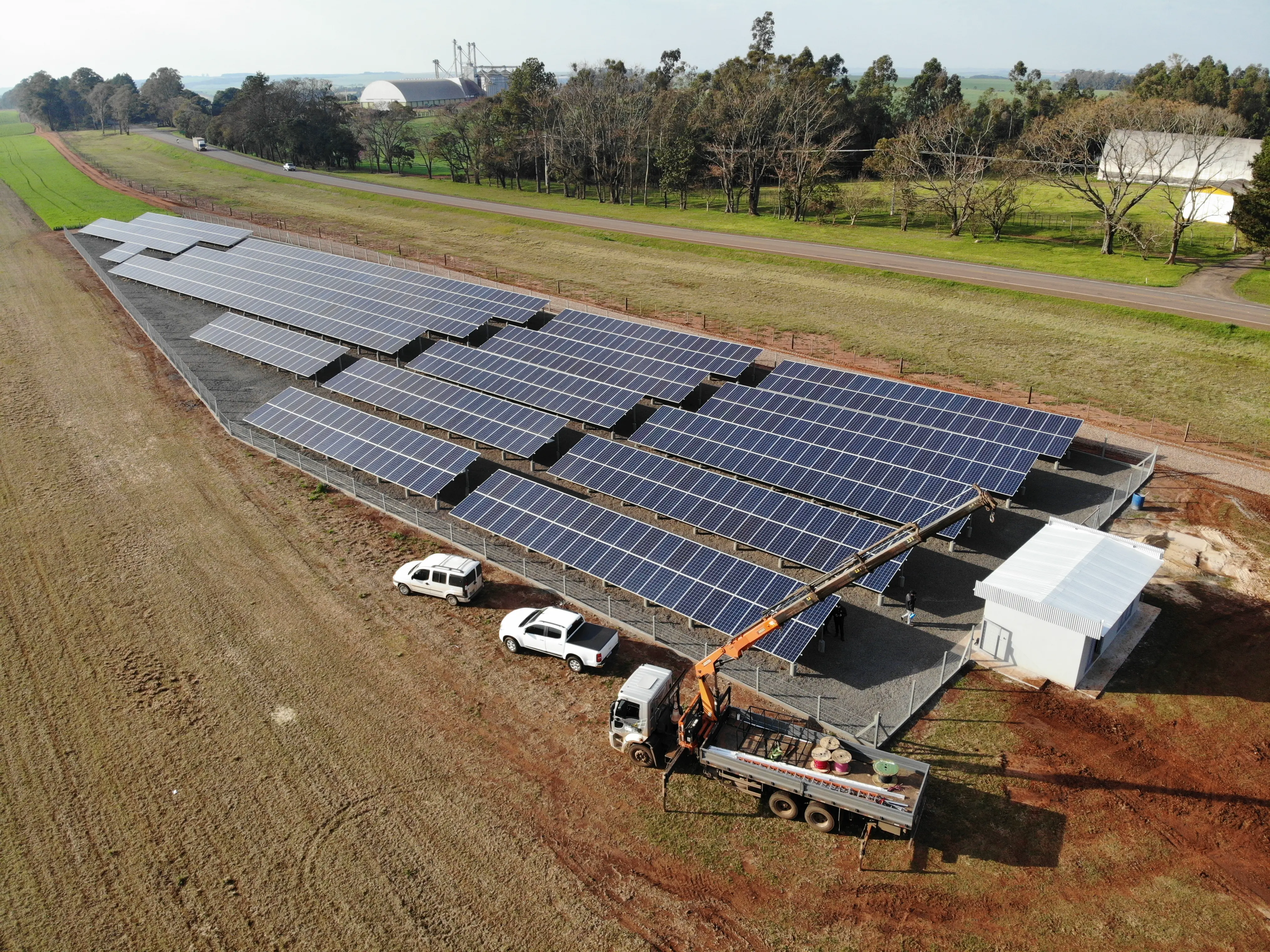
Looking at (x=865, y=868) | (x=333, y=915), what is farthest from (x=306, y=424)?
(x=865, y=868)

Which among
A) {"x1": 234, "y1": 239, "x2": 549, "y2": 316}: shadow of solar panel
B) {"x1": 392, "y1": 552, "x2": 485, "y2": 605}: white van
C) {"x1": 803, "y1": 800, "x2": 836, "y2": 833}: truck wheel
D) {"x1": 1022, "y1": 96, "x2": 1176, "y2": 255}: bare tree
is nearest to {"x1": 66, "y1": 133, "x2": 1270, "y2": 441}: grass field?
{"x1": 234, "y1": 239, "x2": 549, "y2": 316}: shadow of solar panel

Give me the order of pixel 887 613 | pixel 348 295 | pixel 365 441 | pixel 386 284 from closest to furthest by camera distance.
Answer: pixel 887 613 < pixel 365 441 < pixel 348 295 < pixel 386 284

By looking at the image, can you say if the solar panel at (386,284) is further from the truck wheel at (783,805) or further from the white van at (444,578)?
the truck wheel at (783,805)

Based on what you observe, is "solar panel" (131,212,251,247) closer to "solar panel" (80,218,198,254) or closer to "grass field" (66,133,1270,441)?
"solar panel" (80,218,198,254)

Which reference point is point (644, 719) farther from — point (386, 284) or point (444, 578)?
point (386, 284)

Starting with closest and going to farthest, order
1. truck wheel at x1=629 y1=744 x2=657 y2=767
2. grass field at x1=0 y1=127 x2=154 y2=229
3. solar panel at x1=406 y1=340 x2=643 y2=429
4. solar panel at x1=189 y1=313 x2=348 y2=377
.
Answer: truck wheel at x1=629 y1=744 x2=657 y2=767, solar panel at x1=406 y1=340 x2=643 y2=429, solar panel at x1=189 y1=313 x2=348 y2=377, grass field at x1=0 y1=127 x2=154 y2=229

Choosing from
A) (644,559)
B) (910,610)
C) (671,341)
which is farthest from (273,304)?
(910,610)
